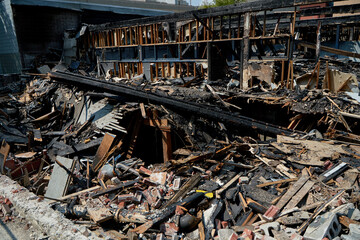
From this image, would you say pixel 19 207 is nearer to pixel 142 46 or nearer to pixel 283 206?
pixel 283 206

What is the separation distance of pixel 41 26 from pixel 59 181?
51.9ft

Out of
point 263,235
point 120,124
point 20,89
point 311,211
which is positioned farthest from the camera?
point 20,89

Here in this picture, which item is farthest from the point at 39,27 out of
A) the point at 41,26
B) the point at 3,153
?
the point at 3,153

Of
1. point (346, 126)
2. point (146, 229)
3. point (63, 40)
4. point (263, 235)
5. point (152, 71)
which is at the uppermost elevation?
point (63, 40)

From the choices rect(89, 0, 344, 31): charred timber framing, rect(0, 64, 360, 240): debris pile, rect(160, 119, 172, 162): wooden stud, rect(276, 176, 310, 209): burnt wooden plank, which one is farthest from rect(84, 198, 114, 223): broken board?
rect(89, 0, 344, 31): charred timber framing

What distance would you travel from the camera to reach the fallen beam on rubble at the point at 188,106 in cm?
700

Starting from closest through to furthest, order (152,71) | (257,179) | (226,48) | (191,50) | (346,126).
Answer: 1. (257,179)
2. (346,126)
3. (226,48)
4. (191,50)
5. (152,71)

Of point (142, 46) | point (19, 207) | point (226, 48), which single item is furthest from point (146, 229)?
point (142, 46)

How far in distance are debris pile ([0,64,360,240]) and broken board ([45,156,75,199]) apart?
28 millimetres

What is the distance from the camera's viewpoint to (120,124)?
801cm

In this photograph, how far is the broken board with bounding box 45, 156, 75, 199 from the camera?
5.69m

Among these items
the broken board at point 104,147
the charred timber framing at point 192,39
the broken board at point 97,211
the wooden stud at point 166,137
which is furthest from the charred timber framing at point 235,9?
the broken board at point 97,211

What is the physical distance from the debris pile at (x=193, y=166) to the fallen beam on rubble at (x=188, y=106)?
84 mm

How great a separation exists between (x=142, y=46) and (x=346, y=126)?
411 inches
